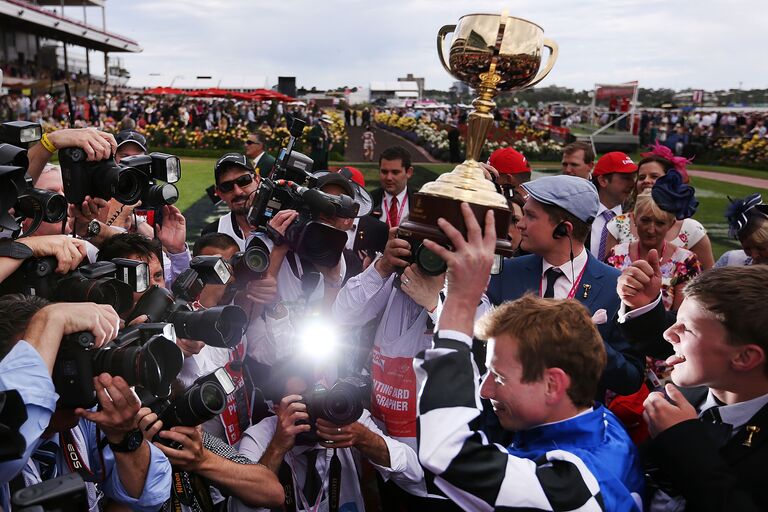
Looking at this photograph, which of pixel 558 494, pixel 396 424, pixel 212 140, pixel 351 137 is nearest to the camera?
pixel 558 494

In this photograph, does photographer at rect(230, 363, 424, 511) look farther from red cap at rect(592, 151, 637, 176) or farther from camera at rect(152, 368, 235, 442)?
red cap at rect(592, 151, 637, 176)

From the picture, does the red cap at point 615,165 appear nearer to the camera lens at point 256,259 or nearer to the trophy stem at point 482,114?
the trophy stem at point 482,114

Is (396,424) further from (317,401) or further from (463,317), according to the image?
(463,317)

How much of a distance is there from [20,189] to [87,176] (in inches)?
21.7

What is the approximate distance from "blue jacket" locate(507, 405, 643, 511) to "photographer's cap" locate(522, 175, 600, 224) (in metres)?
1.36

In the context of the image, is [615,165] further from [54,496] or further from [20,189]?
[54,496]

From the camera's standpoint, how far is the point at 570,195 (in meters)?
3.04

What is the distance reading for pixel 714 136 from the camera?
2991cm

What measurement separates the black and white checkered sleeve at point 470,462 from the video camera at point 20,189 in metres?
1.62

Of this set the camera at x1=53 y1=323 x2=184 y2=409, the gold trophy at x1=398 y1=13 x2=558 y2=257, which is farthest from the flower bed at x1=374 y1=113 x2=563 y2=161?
the camera at x1=53 y1=323 x2=184 y2=409

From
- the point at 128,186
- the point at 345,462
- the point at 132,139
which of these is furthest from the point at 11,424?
the point at 132,139

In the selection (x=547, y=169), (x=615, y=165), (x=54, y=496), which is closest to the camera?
(x=54, y=496)

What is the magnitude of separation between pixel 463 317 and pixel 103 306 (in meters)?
1.16

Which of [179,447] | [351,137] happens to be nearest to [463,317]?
[179,447]
